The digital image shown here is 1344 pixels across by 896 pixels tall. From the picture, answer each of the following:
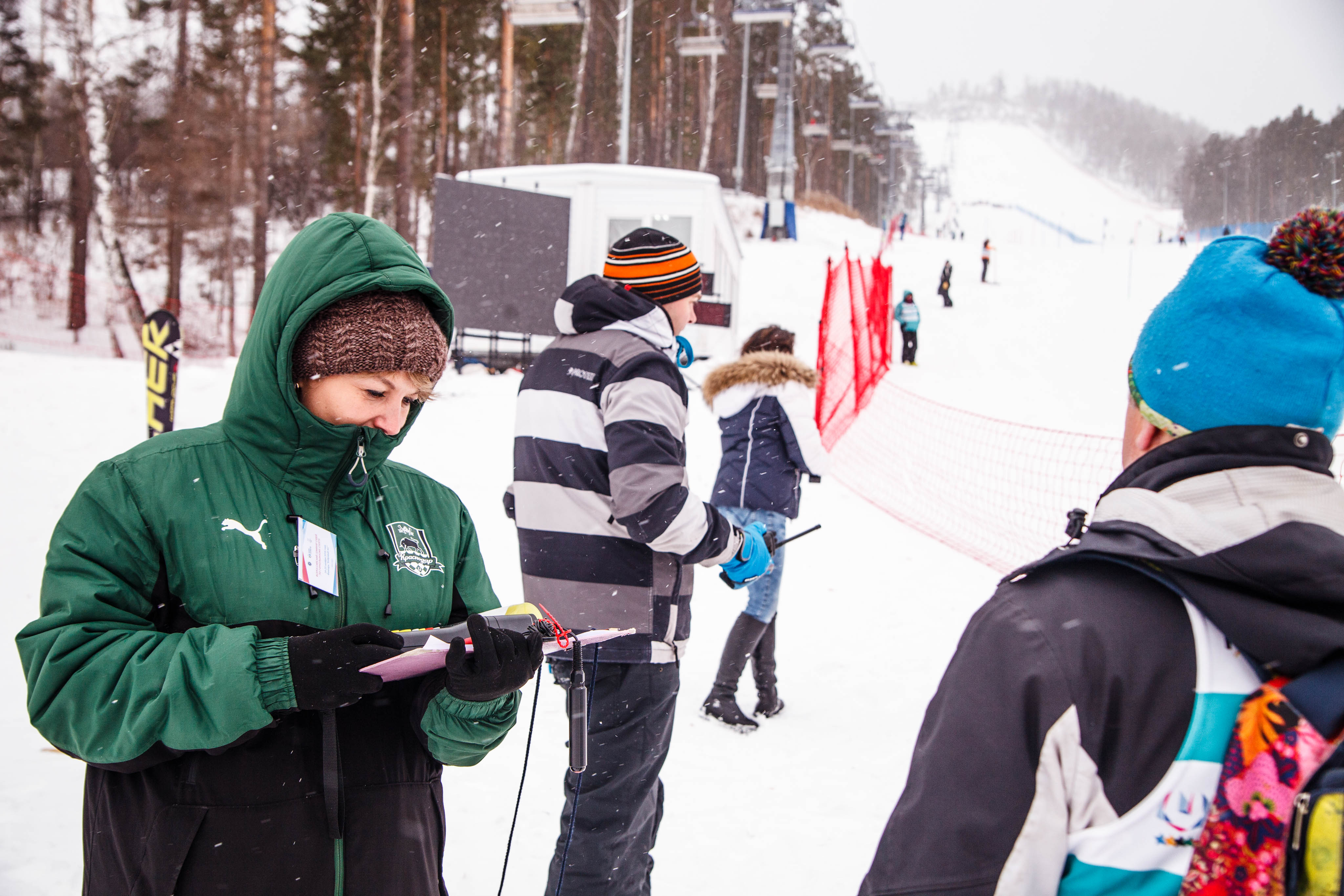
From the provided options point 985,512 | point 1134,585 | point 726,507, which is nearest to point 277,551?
point 1134,585

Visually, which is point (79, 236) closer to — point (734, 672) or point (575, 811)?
point (734, 672)

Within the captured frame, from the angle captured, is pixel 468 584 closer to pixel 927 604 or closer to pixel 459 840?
pixel 459 840

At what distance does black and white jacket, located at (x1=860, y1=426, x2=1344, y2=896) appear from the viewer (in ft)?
2.79

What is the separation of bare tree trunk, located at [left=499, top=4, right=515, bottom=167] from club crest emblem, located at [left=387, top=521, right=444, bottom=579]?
1984 centimetres

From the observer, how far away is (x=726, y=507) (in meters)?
4.07

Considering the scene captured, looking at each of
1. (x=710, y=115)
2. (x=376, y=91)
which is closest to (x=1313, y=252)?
(x=376, y=91)

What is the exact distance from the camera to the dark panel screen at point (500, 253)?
1141cm

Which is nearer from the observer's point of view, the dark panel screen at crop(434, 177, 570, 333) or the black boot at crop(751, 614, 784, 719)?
the black boot at crop(751, 614, 784, 719)

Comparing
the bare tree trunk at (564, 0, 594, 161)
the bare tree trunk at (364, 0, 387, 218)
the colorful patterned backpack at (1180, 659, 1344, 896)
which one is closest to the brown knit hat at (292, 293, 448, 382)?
the colorful patterned backpack at (1180, 659, 1344, 896)

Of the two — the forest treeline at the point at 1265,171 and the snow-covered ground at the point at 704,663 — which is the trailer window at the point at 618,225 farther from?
the forest treeline at the point at 1265,171

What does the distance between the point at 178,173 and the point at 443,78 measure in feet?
→ 27.1

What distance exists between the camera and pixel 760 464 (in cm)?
401

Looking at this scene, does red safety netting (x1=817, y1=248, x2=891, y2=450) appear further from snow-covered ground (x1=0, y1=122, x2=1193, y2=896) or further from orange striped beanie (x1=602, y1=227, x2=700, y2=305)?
orange striped beanie (x1=602, y1=227, x2=700, y2=305)

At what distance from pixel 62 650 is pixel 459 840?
2115 millimetres
